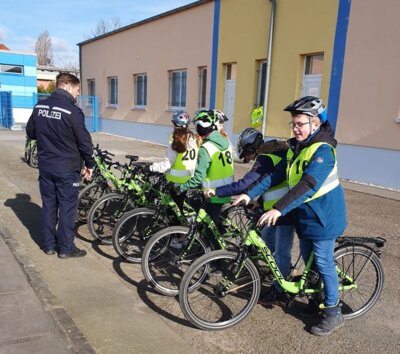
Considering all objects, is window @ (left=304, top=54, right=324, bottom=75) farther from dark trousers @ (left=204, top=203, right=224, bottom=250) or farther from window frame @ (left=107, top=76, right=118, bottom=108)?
window frame @ (left=107, top=76, right=118, bottom=108)

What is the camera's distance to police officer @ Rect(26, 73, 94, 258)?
4137mm

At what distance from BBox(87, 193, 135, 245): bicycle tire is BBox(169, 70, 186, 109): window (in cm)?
1148

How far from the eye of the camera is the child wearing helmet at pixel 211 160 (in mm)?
3846

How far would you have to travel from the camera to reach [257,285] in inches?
126

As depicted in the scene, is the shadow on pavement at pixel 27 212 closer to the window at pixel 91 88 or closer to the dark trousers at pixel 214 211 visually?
the dark trousers at pixel 214 211

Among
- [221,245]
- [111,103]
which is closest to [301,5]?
[221,245]

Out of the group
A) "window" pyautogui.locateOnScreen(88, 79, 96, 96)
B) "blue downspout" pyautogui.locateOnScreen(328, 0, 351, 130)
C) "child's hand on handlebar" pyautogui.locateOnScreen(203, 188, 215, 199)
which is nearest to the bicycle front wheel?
"child's hand on handlebar" pyautogui.locateOnScreen(203, 188, 215, 199)

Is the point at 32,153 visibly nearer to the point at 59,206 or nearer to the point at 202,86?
the point at 59,206

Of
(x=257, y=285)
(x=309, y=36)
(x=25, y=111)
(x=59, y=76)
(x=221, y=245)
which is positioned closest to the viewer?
(x=257, y=285)

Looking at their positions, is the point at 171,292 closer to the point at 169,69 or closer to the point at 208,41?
the point at 208,41

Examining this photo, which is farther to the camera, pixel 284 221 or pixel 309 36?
pixel 309 36

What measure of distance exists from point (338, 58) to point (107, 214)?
7439 mm

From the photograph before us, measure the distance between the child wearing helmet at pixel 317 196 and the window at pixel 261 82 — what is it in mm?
9616

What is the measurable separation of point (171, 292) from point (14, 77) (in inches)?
1086
